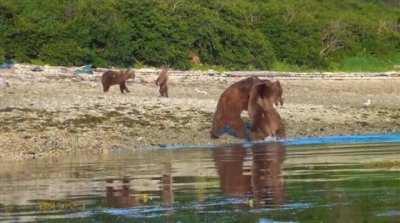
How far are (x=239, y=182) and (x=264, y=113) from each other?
7718 millimetres

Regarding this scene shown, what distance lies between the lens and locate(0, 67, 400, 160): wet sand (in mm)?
19266

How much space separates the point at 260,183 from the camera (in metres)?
11.4

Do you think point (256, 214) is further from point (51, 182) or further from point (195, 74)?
point (195, 74)

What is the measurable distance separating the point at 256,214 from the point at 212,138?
11.4 metres

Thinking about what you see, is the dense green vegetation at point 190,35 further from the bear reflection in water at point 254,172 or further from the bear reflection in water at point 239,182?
the bear reflection in water at point 239,182

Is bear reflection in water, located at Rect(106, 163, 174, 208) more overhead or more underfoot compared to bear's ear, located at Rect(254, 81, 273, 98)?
more underfoot

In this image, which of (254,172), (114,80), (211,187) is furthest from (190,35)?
(211,187)

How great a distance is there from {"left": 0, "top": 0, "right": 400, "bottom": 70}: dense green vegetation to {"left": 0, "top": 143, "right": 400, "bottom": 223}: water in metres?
20.5

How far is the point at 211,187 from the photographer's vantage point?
11453 mm

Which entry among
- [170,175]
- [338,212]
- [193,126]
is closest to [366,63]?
[193,126]

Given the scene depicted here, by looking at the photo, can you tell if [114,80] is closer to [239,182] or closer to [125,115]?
[125,115]

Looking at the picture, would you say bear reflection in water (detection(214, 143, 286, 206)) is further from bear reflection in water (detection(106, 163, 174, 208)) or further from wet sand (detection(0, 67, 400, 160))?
wet sand (detection(0, 67, 400, 160))

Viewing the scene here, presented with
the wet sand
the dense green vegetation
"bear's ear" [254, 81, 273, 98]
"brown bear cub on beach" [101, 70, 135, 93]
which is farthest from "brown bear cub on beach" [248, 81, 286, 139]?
the dense green vegetation

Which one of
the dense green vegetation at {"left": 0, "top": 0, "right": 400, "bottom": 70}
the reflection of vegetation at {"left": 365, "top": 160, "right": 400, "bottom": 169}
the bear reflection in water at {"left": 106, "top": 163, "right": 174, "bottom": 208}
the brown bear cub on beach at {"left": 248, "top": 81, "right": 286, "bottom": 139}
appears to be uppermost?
the dense green vegetation at {"left": 0, "top": 0, "right": 400, "bottom": 70}
